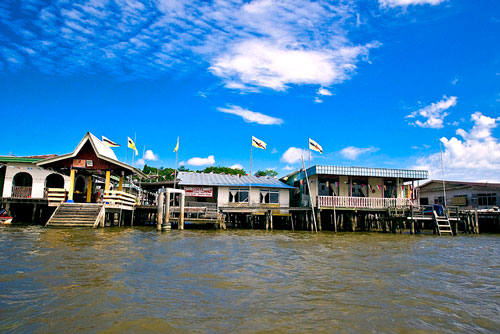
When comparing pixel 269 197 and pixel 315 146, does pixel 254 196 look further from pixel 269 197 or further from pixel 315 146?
pixel 315 146

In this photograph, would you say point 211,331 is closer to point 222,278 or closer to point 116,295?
point 116,295

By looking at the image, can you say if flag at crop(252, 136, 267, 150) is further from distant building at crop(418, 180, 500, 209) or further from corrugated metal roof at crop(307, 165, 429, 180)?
distant building at crop(418, 180, 500, 209)

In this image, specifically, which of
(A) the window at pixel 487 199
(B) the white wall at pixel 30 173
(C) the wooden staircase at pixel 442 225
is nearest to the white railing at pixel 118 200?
(B) the white wall at pixel 30 173

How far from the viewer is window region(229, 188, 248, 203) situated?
95.9 ft

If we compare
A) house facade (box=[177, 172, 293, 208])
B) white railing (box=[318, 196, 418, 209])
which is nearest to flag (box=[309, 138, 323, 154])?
white railing (box=[318, 196, 418, 209])

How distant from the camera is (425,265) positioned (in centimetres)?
959

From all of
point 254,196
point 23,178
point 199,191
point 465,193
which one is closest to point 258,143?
point 254,196

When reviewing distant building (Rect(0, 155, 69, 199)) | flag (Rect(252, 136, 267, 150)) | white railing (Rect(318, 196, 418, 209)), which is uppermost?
flag (Rect(252, 136, 267, 150))

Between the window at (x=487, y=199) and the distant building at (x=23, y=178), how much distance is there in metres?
38.5

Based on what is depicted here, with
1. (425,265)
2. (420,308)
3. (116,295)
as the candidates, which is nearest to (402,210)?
(425,265)

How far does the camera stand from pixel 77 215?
19.2m

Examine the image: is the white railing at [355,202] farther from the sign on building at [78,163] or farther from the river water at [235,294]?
the sign on building at [78,163]

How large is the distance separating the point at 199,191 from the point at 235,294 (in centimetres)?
2319

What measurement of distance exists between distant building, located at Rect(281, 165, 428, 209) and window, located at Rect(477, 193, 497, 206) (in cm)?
1048
